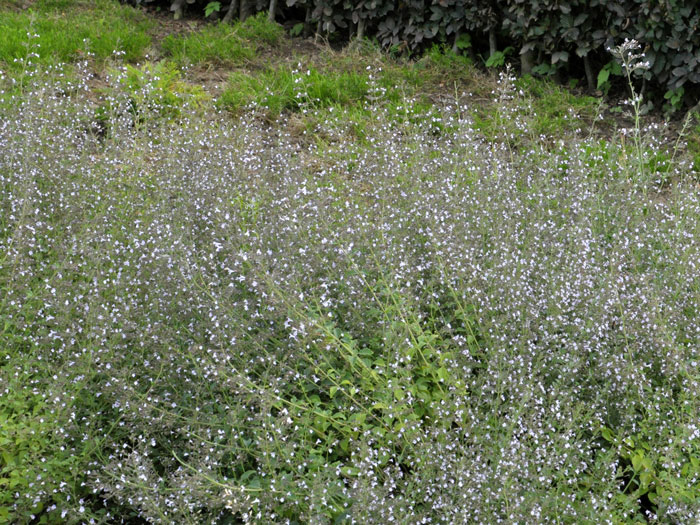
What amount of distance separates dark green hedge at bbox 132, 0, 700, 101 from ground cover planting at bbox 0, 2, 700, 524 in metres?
2.42

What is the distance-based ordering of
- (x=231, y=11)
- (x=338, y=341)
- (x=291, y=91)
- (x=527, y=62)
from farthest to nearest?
1. (x=231, y=11)
2. (x=527, y=62)
3. (x=291, y=91)
4. (x=338, y=341)

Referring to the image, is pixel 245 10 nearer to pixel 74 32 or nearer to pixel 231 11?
pixel 231 11

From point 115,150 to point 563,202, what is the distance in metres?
2.89

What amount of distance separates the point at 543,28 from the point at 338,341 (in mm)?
5440

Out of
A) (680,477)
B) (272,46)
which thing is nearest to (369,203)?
(680,477)

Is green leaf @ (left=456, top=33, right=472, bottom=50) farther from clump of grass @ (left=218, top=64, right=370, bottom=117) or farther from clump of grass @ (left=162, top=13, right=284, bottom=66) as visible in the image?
clump of grass @ (left=162, top=13, right=284, bottom=66)

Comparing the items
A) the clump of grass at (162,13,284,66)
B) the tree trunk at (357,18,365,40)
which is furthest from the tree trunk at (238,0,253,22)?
the tree trunk at (357,18,365,40)

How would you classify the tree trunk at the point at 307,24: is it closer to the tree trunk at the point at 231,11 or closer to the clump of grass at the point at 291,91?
the tree trunk at the point at 231,11

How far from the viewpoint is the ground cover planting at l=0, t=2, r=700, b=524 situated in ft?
10.8

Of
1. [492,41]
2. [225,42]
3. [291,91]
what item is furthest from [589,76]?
[225,42]

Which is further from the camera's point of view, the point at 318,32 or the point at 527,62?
the point at 318,32

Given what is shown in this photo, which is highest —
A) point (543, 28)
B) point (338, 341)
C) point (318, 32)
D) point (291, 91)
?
point (543, 28)

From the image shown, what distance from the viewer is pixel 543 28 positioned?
783 cm

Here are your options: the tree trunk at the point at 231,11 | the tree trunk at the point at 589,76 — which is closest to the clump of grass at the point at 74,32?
the tree trunk at the point at 231,11
